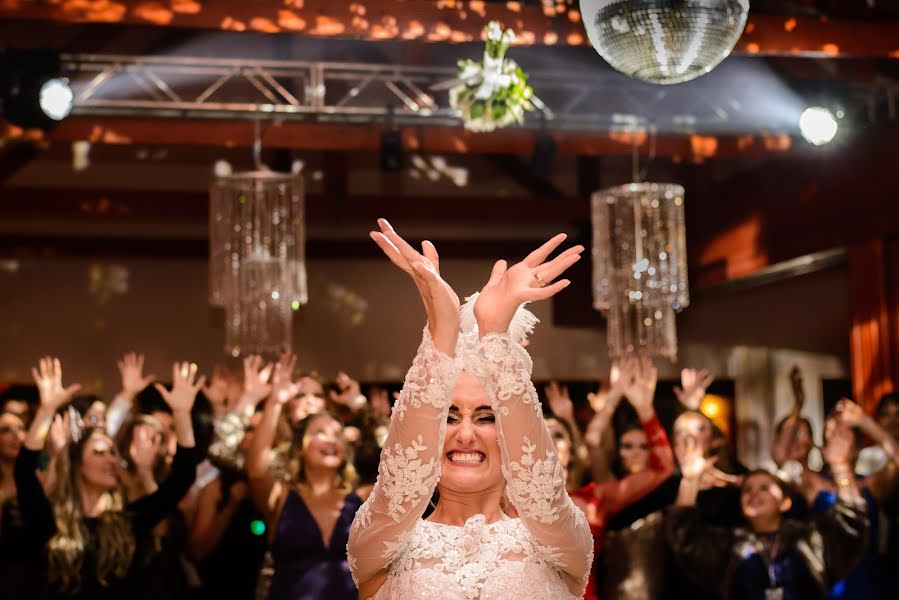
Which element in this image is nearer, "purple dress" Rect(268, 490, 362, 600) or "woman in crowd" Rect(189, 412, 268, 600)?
"purple dress" Rect(268, 490, 362, 600)

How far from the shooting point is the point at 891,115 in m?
5.62

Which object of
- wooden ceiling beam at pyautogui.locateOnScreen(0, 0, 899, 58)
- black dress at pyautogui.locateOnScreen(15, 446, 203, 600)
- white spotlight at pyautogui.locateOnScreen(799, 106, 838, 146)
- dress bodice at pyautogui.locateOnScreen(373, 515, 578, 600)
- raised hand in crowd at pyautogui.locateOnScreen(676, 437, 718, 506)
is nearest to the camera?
dress bodice at pyautogui.locateOnScreen(373, 515, 578, 600)

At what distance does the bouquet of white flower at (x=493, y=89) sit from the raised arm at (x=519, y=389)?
308cm

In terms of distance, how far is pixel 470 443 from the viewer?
188 centimetres

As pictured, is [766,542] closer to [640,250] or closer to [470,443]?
[640,250]

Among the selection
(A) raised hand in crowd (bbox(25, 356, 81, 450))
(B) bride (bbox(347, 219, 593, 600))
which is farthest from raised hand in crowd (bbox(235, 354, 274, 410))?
(B) bride (bbox(347, 219, 593, 600))

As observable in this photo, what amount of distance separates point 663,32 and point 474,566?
1647 mm

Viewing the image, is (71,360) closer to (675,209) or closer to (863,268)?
(675,209)

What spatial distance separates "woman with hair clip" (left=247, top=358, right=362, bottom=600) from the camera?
12.6 ft

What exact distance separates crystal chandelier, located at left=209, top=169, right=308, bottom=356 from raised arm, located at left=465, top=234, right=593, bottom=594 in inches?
158

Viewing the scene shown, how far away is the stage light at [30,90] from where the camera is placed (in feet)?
16.8

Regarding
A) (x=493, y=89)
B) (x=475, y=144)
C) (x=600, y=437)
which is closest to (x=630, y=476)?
(x=600, y=437)

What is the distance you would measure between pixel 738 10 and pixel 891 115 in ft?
9.74

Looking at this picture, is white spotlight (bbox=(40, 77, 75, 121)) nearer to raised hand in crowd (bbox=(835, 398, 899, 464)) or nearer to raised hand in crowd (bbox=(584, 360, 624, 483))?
raised hand in crowd (bbox=(584, 360, 624, 483))
